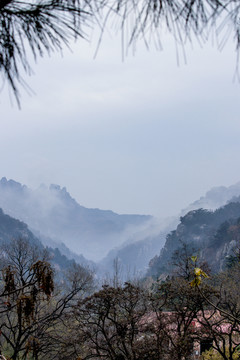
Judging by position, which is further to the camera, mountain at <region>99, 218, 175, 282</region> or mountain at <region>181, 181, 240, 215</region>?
mountain at <region>181, 181, 240, 215</region>

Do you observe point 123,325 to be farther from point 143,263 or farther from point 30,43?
point 143,263

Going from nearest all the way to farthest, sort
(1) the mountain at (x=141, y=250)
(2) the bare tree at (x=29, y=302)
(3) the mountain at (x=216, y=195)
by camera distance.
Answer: (2) the bare tree at (x=29, y=302)
(1) the mountain at (x=141, y=250)
(3) the mountain at (x=216, y=195)

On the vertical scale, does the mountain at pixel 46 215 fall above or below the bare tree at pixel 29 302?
above

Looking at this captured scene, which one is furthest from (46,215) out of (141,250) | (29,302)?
(29,302)

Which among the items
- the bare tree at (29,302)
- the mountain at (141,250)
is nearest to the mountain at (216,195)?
the mountain at (141,250)

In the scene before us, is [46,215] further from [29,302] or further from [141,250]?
[29,302]

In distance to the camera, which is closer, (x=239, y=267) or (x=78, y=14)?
Result: (x=78, y=14)

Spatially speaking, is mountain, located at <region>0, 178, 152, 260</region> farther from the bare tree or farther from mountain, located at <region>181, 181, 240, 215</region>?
the bare tree

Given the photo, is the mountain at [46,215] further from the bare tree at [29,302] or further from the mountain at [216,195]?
the bare tree at [29,302]

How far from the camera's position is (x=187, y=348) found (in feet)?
30.1

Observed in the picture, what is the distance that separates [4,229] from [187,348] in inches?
2918

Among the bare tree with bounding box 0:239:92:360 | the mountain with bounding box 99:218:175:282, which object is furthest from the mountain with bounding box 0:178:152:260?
the bare tree with bounding box 0:239:92:360

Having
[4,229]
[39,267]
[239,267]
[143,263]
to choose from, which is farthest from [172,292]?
[143,263]

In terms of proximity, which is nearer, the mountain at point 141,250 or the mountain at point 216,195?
the mountain at point 141,250
